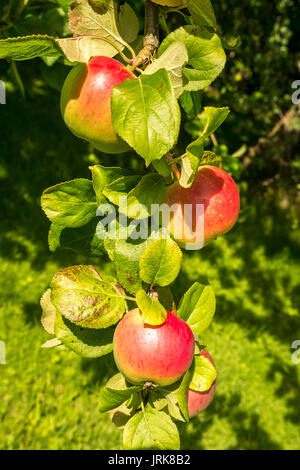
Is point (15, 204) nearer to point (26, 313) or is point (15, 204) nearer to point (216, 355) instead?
point (26, 313)

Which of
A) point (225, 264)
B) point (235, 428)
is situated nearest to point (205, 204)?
point (235, 428)

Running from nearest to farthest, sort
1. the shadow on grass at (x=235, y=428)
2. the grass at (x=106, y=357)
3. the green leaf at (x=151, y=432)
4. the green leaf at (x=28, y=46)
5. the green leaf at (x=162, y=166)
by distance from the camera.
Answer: the green leaf at (x=28, y=46)
the green leaf at (x=162, y=166)
the green leaf at (x=151, y=432)
the grass at (x=106, y=357)
the shadow on grass at (x=235, y=428)

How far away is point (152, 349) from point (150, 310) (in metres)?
0.08

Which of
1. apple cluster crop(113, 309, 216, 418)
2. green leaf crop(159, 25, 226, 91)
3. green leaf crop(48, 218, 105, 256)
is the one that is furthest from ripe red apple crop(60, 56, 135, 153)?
apple cluster crop(113, 309, 216, 418)

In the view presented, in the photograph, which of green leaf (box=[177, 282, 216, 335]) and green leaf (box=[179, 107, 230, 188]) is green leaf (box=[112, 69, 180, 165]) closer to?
green leaf (box=[179, 107, 230, 188])

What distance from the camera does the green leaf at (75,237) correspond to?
994 mm

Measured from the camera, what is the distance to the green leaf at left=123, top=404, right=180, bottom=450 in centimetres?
91

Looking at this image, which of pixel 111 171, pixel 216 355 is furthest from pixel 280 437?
pixel 111 171

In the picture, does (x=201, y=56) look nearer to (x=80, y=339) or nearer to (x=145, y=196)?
(x=145, y=196)

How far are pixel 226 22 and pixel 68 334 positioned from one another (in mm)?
2651

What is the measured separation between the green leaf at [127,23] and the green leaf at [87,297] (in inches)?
19.2

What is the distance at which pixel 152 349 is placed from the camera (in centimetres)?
85

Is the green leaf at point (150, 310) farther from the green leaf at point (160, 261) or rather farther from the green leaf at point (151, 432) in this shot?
the green leaf at point (151, 432)

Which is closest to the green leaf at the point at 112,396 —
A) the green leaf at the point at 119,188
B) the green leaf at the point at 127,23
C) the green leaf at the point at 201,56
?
the green leaf at the point at 119,188
